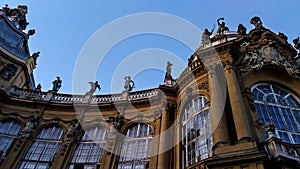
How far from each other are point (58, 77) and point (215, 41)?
15.0 meters

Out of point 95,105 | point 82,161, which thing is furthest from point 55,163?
point 95,105

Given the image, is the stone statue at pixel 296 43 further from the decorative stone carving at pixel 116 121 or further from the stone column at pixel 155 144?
the decorative stone carving at pixel 116 121

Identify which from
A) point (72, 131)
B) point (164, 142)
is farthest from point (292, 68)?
point (72, 131)

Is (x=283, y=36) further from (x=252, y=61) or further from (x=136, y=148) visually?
(x=136, y=148)

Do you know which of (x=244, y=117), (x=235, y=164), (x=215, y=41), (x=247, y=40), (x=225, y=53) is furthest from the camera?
(x=215, y=41)

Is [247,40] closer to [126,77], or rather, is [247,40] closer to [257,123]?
[257,123]

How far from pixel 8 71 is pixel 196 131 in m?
19.0

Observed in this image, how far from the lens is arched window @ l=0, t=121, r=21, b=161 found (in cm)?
1699

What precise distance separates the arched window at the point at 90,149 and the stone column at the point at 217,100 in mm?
8062

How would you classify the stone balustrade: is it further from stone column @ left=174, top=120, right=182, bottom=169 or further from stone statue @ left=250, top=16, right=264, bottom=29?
stone statue @ left=250, top=16, right=264, bottom=29

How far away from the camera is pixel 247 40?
17.0 m

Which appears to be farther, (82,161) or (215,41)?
(215,41)

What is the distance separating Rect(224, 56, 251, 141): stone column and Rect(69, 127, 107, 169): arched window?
29.5ft

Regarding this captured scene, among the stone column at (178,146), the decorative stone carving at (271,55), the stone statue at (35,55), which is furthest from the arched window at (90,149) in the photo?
the stone statue at (35,55)
